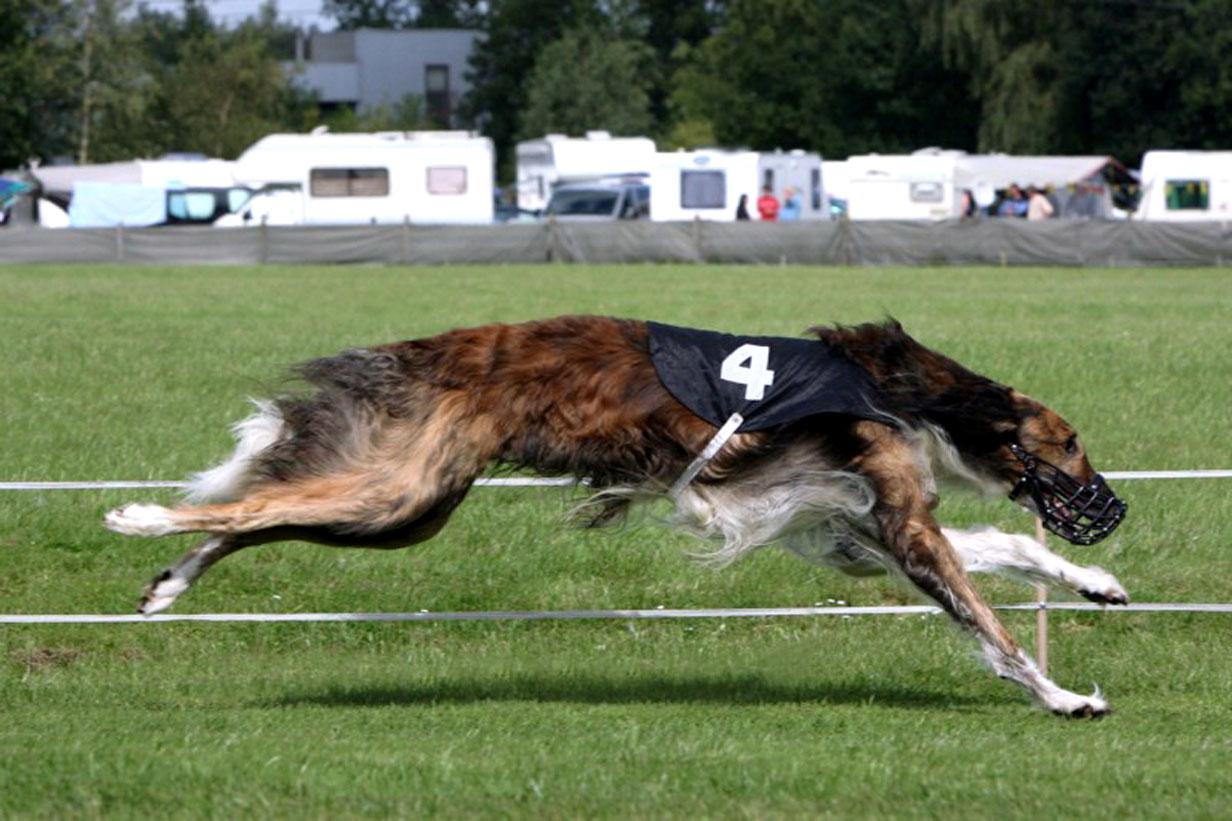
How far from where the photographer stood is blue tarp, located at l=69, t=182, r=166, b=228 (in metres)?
50.4

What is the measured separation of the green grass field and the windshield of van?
97.7 ft

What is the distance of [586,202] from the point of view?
4847 cm

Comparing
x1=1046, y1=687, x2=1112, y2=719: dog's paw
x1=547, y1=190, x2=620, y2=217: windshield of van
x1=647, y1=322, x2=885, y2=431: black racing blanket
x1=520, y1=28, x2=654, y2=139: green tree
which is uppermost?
x1=520, y1=28, x2=654, y2=139: green tree

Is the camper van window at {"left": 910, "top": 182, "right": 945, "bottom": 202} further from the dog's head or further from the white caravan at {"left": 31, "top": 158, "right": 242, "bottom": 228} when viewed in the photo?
the dog's head

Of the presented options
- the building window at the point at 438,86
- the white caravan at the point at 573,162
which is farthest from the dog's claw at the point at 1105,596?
the building window at the point at 438,86

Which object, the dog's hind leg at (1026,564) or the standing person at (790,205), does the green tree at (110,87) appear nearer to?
the standing person at (790,205)

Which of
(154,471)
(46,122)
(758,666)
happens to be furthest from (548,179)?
(758,666)

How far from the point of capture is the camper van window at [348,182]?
50938 mm

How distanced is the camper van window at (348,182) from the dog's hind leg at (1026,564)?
43961 mm

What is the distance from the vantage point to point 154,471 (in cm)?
1276

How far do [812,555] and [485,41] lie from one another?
3941 inches

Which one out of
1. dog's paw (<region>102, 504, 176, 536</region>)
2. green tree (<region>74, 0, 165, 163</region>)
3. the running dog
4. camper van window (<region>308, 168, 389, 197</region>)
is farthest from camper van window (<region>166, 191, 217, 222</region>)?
dog's paw (<region>102, 504, 176, 536</region>)

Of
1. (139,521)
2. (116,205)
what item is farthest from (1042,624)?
(116,205)

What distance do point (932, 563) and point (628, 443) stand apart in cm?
127
